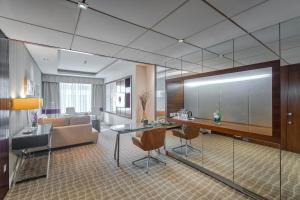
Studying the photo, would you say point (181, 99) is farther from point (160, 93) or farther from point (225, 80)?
point (225, 80)

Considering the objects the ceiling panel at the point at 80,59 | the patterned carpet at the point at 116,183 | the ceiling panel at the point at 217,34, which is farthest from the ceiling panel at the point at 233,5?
the ceiling panel at the point at 80,59

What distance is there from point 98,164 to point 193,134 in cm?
225

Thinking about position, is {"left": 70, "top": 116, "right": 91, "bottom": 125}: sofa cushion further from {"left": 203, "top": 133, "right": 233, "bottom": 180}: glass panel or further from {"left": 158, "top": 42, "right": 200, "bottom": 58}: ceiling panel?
{"left": 203, "top": 133, "right": 233, "bottom": 180}: glass panel

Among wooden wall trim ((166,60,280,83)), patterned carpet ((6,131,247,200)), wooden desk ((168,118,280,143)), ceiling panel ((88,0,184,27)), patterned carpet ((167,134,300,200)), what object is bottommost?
patterned carpet ((6,131,247,200))

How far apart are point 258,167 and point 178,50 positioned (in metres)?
2.85

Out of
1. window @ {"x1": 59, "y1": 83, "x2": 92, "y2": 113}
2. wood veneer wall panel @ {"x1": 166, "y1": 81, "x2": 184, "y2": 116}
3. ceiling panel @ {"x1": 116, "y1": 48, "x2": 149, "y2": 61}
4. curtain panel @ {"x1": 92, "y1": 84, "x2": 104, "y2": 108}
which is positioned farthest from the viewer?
curtain panel @ {"x1": 92, "y1": 84, "x2": 104, "y2": 108}

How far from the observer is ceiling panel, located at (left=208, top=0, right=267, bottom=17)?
1441 mm

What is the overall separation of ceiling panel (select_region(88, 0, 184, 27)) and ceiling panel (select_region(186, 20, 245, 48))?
2.68ft

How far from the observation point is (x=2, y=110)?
2.03m

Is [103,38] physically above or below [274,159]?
above

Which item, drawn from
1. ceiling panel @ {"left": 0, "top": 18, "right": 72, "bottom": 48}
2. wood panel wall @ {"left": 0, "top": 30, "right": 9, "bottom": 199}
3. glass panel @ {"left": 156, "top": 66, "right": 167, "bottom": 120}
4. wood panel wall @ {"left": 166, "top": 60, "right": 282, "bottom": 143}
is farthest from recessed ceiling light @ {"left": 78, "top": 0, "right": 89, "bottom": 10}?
glass panel @ {"left": 156, "top": 66, "right": 167, "bottom": 120}

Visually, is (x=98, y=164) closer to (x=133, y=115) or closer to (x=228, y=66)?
(x=133, y=115)

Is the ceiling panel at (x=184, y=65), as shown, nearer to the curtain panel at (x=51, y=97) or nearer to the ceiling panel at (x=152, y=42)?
the ceiling panel at (x=152, y=42)

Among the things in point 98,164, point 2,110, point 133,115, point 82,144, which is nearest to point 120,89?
point 133,115
